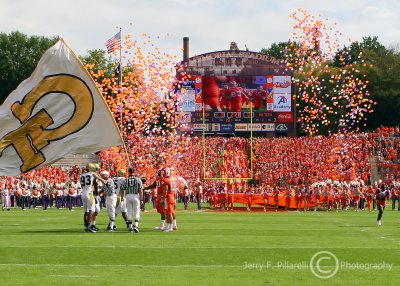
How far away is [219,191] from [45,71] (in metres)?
30.3

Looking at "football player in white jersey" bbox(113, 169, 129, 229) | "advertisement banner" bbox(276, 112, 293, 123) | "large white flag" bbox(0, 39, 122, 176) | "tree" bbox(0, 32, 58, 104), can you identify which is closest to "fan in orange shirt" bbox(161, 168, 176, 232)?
"football player in white jersey" bbox(113, 169, 129, 229)

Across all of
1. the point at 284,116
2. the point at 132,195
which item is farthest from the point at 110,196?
the point at 284,116

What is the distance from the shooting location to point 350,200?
155ft

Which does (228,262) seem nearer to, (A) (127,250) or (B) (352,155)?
(A) (127,250)

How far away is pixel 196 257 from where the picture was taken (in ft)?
54.4

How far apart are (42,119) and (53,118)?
24cm

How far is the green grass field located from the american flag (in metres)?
24.2

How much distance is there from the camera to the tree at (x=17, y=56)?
89562 millimetres

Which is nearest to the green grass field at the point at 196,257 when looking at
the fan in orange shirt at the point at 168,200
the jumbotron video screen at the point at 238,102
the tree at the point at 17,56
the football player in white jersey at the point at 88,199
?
the football player in white jersey at the point at 88,199

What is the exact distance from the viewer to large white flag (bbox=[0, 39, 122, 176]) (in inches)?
665

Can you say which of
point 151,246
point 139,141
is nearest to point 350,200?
point 139,141

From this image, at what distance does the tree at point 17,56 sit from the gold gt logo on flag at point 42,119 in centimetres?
7305

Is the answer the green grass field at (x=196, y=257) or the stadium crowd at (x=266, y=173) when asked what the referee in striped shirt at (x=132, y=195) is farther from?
the stadium crowd at (x=266, y=173)

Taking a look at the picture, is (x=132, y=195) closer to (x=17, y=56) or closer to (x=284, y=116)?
(x=284, y=116)
